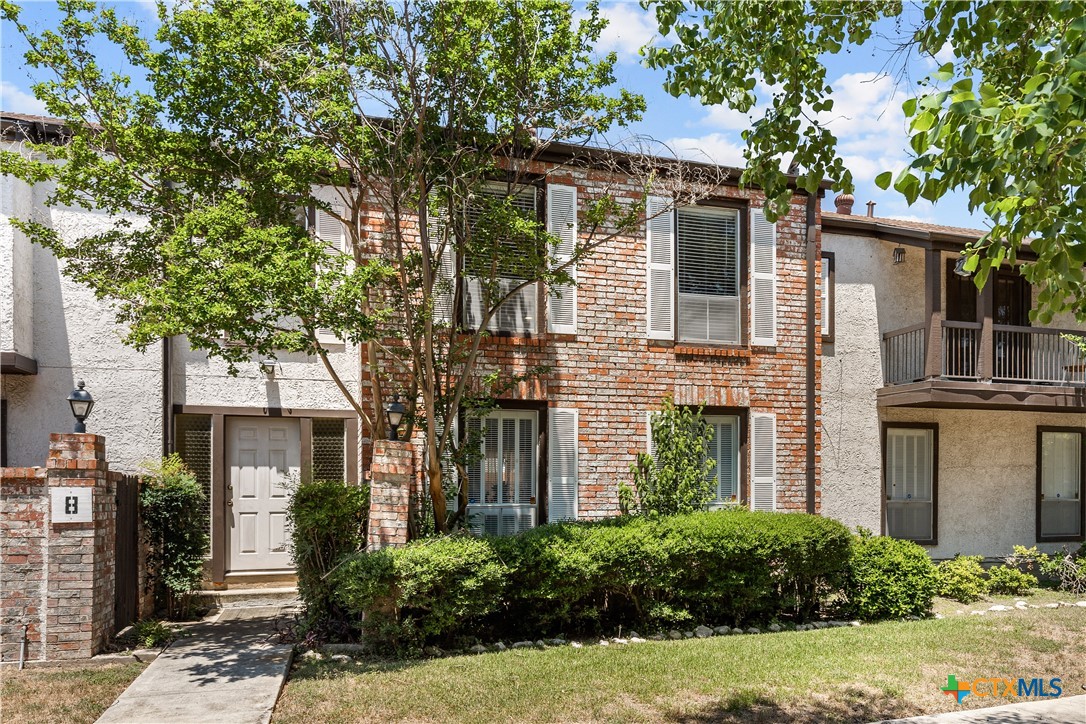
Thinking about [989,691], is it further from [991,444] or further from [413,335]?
[991,444]

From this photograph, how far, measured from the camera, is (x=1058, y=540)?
13.7 m

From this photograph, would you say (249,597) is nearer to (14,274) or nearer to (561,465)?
(561,465)

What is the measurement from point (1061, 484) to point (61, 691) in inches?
574

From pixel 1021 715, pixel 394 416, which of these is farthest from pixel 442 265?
pixel 1021 715

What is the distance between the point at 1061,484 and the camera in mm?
13875

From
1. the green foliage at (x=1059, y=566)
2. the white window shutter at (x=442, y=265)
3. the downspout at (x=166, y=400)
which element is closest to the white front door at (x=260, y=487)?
the downspout at (x=166, y=400)

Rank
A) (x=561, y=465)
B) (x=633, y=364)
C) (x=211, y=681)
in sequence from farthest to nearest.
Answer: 1. (x=633, y=364)
2. (x=561, y=465)
3. (x=211, y=681)

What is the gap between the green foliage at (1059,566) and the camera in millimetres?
11391

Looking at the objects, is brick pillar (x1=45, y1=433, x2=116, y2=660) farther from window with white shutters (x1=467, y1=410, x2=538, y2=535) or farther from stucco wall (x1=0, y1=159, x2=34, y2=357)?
window with white shutters (x1=467, y1=410, x2=538, y2=535)

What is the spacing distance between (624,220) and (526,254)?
1114 mm

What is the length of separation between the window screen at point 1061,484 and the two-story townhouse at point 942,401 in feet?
0.08

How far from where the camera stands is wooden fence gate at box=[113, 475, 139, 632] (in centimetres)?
771

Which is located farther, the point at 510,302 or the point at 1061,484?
the point at 1061,484

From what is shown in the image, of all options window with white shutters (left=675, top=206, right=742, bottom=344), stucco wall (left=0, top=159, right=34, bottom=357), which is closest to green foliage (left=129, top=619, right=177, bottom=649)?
stucco wall (left=0, top=159, right=34, bottom=357)
